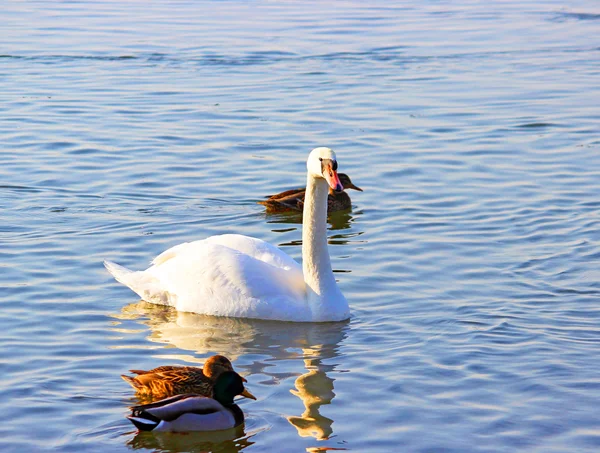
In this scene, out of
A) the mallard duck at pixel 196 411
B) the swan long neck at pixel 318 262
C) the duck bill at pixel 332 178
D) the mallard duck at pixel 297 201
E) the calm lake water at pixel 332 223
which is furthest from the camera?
the mallard duck at pixel 297 201

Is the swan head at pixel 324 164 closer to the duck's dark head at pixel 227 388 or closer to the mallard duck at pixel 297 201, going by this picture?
the duck's dark head at pixel 227 388

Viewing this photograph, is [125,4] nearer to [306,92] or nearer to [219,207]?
[306,92]

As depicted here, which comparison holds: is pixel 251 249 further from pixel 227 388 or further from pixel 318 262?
pixel 227 388

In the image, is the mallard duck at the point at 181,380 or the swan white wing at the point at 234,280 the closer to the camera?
the mallard duck at the point at 181,380

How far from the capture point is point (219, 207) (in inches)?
493

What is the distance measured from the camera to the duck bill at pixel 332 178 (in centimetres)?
863

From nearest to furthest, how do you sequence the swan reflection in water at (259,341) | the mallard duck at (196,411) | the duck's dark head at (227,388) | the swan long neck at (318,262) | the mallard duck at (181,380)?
the mallard duck at (196,411) < the duck's dark head at (227,388) < the mallard duck at (181,380) < the swan reflection in water at (259,341) < the swan long neck at (318,262)

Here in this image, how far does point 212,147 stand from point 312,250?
5883 mm

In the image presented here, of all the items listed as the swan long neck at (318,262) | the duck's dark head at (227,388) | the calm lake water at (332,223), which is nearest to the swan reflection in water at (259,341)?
the calm lake water at (332,223)

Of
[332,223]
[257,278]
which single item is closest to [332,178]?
[257,278]

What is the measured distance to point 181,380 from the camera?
7.21 meters

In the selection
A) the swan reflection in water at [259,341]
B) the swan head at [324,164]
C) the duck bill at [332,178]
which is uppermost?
the swan head at [324,164]

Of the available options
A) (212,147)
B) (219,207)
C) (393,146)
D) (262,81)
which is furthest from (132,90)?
(219,207)

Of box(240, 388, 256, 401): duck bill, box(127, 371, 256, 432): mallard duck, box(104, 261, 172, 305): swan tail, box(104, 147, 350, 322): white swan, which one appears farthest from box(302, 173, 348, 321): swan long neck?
box(127, 371, 256, 432): mallard duck
